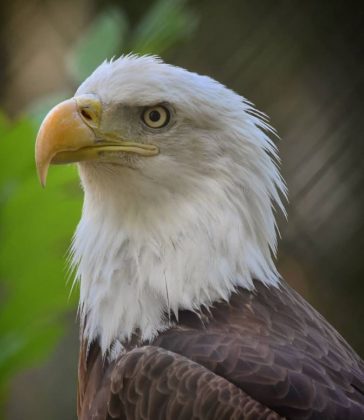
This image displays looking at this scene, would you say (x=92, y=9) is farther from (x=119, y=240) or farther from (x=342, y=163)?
(x=119, y=240)

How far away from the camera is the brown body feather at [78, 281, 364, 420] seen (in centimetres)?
227

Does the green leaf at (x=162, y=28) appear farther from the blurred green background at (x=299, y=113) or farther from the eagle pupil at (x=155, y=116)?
the eagle pupil at (x=155, y=116)

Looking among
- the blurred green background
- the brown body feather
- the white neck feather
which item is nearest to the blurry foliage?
the blurred green background

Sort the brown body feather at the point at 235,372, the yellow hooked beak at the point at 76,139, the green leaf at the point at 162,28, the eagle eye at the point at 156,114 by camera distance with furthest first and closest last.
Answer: the green leaf at the point at 162,28 → the eagle eye at the point at 156,114 → the yellow hooked beak at the point at 76,139 → the brown body feather at the point at 235,372

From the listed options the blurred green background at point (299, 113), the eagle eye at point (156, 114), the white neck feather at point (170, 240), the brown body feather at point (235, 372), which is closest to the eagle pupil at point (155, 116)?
the eagle eye at point (156, 114)

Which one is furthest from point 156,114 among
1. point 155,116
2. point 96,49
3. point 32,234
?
point 96,49

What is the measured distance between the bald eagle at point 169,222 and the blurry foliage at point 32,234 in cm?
99

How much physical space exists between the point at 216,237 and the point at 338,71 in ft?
9.32

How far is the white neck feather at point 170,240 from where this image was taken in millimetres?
2584

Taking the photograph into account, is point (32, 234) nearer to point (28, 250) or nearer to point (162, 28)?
point (28, 250)

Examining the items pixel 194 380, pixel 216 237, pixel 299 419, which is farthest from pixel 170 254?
pixel 299 419

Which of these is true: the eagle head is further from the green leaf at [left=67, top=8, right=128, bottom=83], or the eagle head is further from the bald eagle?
the green leaf at [left=67, top=8, right=128, bottom=83]

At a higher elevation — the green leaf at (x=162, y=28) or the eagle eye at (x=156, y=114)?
the green leaf at (x=162, y=28)

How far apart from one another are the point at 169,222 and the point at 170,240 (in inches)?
1.8
